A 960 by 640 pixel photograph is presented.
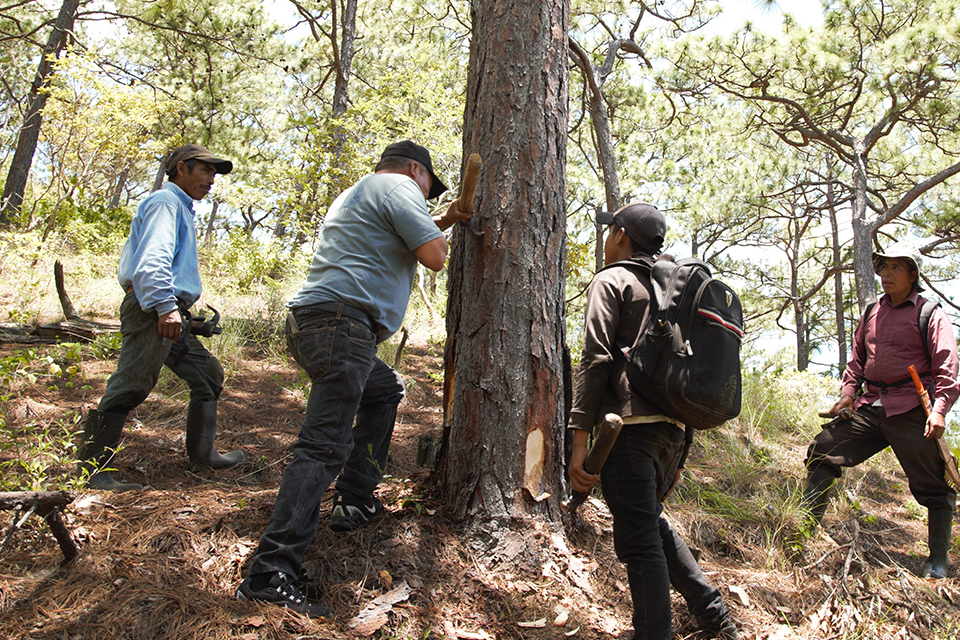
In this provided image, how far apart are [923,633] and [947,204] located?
33.3 ft

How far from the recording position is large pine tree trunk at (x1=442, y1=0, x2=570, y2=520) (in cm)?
263

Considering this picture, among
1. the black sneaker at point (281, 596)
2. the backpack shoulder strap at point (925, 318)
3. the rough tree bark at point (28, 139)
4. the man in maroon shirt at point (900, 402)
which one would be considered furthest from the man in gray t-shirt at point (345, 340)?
the rough tree bark at point (28, 139)

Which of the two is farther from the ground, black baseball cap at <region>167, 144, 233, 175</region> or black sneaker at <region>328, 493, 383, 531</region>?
black baseball cap at <region>167, 144, 233, 175</region>

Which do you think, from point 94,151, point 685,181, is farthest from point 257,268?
point 685,181

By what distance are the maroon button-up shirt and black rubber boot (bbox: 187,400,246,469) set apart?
4026 mm

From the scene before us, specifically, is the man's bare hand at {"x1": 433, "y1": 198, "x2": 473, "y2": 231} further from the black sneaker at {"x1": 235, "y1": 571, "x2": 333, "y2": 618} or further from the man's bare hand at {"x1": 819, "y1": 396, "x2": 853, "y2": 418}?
the man's bare hand at {"x1": 819, "y1": 396, "x2": 853, "y2": 418}

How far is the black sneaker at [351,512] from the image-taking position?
8.64 ft

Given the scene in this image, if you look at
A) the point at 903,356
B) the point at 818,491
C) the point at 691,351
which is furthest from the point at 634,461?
the point at 903,356

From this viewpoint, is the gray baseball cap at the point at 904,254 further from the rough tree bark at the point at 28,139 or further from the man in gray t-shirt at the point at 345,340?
the rough tree bark at the point at 28,139

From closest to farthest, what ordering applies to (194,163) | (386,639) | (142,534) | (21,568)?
(386,639), (21,568), (142,534), (194,163)

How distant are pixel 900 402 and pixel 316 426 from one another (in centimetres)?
336

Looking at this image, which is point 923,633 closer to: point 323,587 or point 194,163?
point 323,587

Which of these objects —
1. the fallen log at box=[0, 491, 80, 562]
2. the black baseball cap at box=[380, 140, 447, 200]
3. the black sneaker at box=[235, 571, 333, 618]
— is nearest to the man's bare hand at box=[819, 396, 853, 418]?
the black baseball cap at box=[380, 140, 447, 200]

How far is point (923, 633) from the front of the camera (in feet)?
9.04
